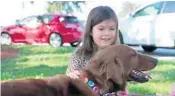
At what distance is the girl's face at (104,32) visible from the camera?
13.6ft

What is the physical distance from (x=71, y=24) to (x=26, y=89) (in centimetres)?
1328

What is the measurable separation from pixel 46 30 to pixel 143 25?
12.7 ft

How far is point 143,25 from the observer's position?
1472 centimetres

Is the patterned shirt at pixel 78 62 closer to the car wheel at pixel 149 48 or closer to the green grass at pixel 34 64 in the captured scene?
the green grass at pixel 34 64

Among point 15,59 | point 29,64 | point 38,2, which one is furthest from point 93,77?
point 38,2

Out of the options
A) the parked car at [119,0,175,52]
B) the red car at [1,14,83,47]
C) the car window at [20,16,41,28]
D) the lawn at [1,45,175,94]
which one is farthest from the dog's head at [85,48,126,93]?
the car window at [20,16,41,28]

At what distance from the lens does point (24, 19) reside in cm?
1789

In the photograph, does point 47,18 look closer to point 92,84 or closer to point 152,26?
point 152,26

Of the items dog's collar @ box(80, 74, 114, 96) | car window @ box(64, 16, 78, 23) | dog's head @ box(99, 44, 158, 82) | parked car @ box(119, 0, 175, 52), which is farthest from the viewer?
car window @ box(64, 16, 78, 23)

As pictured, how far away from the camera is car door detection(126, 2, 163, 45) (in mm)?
14672

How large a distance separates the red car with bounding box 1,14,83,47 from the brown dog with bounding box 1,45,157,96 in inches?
465

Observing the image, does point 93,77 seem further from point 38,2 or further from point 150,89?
point 38,2

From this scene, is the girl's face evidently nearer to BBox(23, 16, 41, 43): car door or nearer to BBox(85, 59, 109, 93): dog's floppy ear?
BBox(85, 59, 109, 93): dog's floppy ear

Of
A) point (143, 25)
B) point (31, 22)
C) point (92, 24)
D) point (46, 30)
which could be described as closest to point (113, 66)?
point (92, 24)
